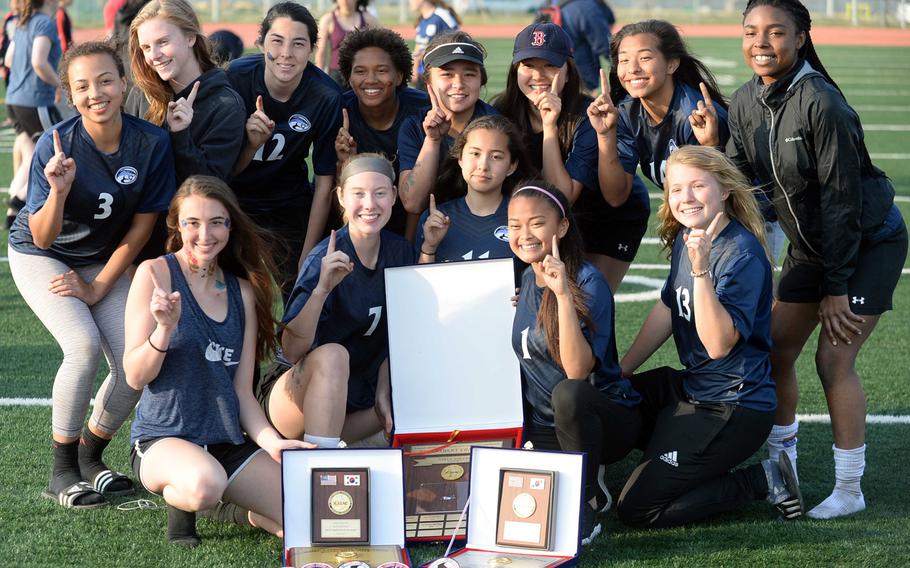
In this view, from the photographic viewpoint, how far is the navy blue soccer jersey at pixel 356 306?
12.9 feet

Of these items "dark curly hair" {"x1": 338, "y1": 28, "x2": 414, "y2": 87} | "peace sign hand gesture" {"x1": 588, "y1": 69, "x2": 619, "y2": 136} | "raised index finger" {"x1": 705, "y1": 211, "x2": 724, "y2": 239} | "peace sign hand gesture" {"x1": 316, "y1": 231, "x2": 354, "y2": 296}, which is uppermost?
"dark curly hair" {"x1": 338, "y1": 28, "x2": 414, "y2": 87}

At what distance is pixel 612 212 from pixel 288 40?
1.51 m

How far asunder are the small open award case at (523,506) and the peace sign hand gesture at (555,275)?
509mm

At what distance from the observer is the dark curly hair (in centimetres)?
471

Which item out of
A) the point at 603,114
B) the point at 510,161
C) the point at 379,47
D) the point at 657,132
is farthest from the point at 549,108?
the point at 379,47

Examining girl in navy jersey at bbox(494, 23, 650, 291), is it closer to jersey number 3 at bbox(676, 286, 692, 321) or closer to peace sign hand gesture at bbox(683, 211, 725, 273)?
jersey number 3 at bbox(676, 286, 692, 321)

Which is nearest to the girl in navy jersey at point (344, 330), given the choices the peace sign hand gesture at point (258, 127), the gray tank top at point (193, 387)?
the gray tank top at point (193, 387)

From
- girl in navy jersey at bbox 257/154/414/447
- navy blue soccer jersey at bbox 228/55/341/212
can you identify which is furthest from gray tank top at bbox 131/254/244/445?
navy blue soccer jersey at bbox 228/55/341/212

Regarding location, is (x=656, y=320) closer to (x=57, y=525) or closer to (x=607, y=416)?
(x=607, y=416)

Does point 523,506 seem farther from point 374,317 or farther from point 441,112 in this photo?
point 441,112

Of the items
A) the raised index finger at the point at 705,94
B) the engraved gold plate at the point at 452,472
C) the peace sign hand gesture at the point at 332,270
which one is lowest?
the engraved gold plate at the point at 452,472

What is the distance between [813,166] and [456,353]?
1.37 metres

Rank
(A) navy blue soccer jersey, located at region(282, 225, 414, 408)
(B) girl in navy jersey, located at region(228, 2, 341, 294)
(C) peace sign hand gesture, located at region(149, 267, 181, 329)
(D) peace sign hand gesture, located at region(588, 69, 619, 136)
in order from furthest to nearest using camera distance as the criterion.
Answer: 1. (B) girl in navy jersey, located at region(228, 2, 341, 294)
2. (D) peace sign hand gesture, located at region(588, 69, 619, 136)
3. (A) navy blue soccer jersey, located at region(282, 225, 414, 408)
4. (C) peace sign hand gesture, located at region(149, 267, 181, 329)

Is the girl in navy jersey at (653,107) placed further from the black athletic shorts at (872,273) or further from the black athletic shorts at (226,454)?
the black athletic shorts at (226,454)
